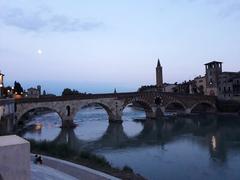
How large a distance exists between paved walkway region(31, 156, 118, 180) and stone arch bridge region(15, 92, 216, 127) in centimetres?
2595

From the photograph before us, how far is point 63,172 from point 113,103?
1306 inches

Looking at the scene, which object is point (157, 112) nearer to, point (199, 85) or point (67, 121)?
point (67, 121)

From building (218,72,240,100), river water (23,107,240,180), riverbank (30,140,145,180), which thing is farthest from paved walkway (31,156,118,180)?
building (218,72,240,100)

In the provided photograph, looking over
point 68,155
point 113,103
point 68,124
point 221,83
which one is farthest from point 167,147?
point 221,83

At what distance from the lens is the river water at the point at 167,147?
56.9 feet

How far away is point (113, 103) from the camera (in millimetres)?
43719

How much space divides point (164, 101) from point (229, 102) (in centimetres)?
1146

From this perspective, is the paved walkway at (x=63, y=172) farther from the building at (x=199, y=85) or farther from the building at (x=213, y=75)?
the building at (x=199, y=85)

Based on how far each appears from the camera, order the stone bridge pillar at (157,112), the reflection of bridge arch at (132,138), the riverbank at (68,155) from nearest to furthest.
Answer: the riverbank at (68,155) → the reflection of bridge arch at (132,138) → the stone bridge pillar at (157,112)

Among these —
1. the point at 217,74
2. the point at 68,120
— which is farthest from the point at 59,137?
the point at 217,74

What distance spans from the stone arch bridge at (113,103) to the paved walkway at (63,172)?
85.1ft

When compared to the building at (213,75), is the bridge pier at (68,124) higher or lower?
lower

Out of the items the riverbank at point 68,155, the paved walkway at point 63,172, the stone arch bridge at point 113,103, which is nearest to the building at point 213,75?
the stone arch bridge at point 113,103

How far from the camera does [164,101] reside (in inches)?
1928
